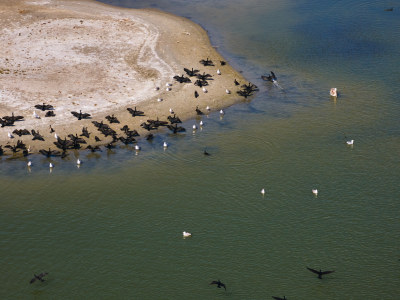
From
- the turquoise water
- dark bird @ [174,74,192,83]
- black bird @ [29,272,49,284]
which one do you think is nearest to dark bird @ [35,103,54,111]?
the turquoise water

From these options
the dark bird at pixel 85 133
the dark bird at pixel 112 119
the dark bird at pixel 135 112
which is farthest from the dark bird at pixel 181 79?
the dark bird at pixel 85 133

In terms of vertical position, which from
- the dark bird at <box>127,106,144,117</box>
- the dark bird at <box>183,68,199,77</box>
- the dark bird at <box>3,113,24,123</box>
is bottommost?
the dark bird at <box>3,113,24,123</box>

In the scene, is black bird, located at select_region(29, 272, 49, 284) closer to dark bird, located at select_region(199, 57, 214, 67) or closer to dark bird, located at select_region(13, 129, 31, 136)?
dark bird, located at select_region(13, 129, 31, 136)

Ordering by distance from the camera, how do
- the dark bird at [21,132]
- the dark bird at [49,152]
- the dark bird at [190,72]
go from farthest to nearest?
the dark bird at [190,72], the dark bird at [21,132], the dark bird at [49,152]

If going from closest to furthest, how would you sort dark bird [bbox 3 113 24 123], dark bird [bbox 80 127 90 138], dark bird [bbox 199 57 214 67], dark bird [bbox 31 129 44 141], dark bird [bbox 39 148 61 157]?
dark bird [bbox 39 148 61 157]
dark bird [bbox 31 129 44 141]
dark bird [bbox 80 127 90 138]
dark bird [bbox 3 113 24 123]
dark bird [bbox 199 57 214 67]

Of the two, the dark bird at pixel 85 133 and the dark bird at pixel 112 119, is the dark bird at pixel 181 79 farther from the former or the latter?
the dark bird at pixel 85 133

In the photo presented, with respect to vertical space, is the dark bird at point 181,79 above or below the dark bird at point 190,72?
below
